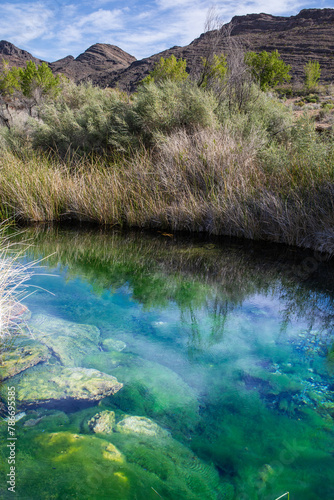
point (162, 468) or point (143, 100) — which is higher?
point (143, 100)

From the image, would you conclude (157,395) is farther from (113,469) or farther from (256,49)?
(256,49)

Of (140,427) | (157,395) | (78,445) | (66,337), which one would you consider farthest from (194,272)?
(78,445)

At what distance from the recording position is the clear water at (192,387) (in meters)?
1.70

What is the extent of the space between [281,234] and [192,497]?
4.80m

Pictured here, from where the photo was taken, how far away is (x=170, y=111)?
8.26 meters

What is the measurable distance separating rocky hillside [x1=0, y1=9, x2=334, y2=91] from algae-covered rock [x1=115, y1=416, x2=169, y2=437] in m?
34.0

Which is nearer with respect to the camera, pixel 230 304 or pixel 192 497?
pixel 192 497

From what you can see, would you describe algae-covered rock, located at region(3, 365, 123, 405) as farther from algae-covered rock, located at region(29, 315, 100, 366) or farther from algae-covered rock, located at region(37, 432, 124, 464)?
algae-covered rock, located at region(37, 432, 124, 464)

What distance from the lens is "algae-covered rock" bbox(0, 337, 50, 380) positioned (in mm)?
2482

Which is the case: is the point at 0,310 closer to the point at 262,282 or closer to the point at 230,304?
the point at 230,304

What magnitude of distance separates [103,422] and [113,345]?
88cm

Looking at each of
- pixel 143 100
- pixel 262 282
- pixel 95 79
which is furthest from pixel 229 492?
pixel 95 79

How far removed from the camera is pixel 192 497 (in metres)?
1.61

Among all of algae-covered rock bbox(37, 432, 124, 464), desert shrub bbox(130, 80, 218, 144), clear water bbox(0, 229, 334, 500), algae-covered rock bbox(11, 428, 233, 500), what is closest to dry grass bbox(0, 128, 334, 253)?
desert shrub bbox(130, 80, 218, 144)
